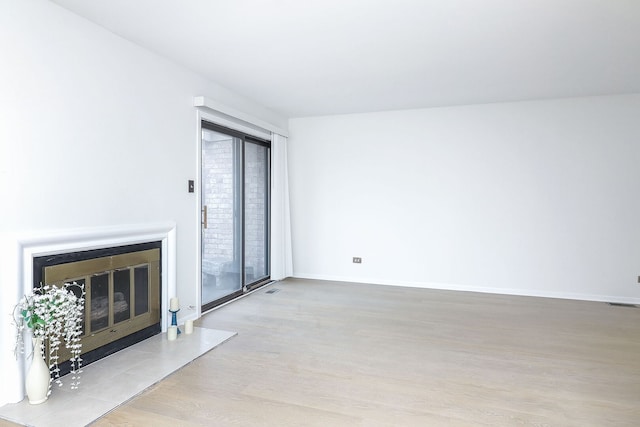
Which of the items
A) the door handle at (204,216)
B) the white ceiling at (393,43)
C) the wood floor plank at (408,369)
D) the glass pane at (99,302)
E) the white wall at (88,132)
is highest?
the white ceiling at (393,43)

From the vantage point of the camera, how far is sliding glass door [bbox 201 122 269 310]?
4.25 meters

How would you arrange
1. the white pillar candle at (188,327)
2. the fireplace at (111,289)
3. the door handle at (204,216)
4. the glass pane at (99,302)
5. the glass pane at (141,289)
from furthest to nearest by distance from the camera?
the door handle at (204,216) → the white pillar candle at (188,327) → the glass pane at (141,289) → the glass pane at (99,302) → the fireplace at (111,289)

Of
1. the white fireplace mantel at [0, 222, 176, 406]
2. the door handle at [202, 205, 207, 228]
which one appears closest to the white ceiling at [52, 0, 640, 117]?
the door handle at [202, 205, 207, 228]

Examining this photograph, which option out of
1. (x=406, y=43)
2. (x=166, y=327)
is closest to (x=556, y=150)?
(x=406, y=43)

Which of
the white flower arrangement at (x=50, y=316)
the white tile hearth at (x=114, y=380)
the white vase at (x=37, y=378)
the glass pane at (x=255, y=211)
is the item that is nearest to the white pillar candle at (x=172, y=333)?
the white tile hearth at (x=114, y=380)

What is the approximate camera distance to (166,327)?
11.3 ft

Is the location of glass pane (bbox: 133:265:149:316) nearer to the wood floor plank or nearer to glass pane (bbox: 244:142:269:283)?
the wood floor plank

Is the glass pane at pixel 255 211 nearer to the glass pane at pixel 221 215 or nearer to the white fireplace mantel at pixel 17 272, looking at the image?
the glass pane at pixel 221 215

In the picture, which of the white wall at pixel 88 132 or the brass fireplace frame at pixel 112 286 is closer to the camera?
the white wall at pixel 88 132

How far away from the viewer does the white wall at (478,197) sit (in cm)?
467

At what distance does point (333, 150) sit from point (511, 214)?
2.62 meters

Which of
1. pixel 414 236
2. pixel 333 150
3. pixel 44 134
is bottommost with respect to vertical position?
pixel 414 236

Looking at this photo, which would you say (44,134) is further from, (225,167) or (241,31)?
(225,167)

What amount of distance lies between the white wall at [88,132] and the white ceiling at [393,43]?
0.22m
